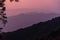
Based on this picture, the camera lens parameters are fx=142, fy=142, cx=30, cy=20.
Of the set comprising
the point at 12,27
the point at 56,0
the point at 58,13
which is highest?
the point at 56,0

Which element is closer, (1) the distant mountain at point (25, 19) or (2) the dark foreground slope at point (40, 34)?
(2) the dark foreground slope at point (40, 34)

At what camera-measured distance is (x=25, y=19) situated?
1.97 meters

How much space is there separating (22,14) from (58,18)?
493 millimetres

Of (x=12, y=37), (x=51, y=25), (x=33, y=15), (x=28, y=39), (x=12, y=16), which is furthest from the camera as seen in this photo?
(x=33, y=15)

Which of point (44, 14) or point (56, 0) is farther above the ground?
point (56, 0)

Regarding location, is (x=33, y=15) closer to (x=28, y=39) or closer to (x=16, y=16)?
(x=16, y=16)

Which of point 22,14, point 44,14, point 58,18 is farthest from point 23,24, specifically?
point 58,18

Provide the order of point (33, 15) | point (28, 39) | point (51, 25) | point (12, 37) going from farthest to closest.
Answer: point (33, 15) < point (51, 25) < point (12, 37) < point (28, 39)

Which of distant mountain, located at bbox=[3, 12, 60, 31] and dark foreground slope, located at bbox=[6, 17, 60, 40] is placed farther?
distant mountain, located at bbox=[3, 12, 60, 31]

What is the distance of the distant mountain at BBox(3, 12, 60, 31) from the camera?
72.2 inches

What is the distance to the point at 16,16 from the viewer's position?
6.17ft

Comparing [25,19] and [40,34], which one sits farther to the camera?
[25,19]

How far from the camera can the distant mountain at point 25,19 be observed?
183cm

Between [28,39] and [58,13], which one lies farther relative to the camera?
[58,13]
